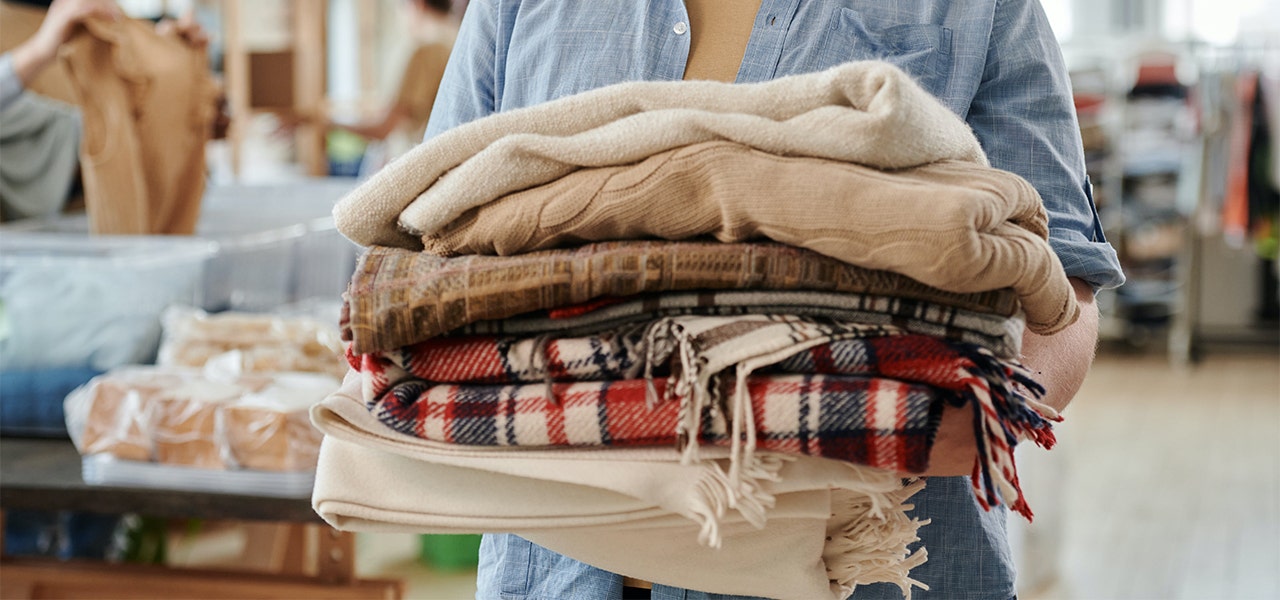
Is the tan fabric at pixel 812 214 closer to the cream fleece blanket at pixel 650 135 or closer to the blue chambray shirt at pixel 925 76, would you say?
the cream fleece blanket at pixel 650 135

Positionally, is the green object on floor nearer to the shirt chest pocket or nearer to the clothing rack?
the shirt chest pocket

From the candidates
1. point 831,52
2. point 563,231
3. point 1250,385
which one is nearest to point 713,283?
point 563,231

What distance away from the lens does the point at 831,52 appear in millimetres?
977

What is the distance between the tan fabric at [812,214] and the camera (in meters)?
0.62

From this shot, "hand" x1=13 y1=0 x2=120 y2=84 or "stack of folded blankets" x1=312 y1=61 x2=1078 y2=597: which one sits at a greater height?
"hand" x1=13 y1=0 x2=120 y2=84

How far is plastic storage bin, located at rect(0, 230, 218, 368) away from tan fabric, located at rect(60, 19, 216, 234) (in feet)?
0.76

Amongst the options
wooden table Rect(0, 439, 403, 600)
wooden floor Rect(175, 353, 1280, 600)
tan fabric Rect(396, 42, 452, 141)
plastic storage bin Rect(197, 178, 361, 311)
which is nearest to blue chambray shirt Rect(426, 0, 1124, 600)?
wooden table Rect(0, 439, 403, 600)

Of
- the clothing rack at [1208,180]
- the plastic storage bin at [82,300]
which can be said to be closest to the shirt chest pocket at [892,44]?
the plastic storage bin at [82,300]

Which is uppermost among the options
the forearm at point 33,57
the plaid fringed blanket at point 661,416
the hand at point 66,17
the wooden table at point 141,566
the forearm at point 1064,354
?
the hand at point 66,17

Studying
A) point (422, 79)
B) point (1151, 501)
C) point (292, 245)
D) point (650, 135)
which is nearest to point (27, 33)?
point (292, 245)

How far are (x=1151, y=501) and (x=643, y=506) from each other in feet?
12.1

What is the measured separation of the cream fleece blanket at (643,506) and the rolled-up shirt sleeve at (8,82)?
1.86m

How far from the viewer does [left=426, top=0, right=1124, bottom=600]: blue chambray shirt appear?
96cm

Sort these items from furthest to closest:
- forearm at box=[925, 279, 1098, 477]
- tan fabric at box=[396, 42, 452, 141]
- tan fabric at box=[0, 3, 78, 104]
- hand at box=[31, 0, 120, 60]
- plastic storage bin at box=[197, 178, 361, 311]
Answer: tan fabric at box=[396, 42, 452, 141], tan fabric at box=[0, 3, 78, 104], plastic storage bin at box=[197, 178, 361, 311], hand at box=[31, 0, 120, 60], forearm at box=[925, 279, 1098, 477]
